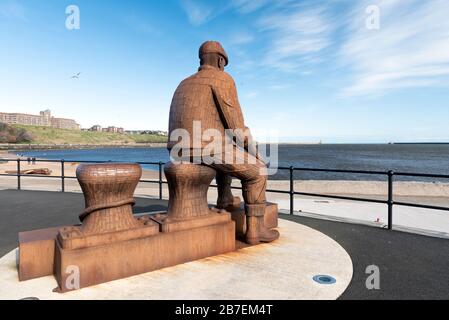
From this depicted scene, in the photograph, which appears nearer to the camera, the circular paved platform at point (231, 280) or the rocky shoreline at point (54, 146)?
the circular paved platform at point (231, 280)

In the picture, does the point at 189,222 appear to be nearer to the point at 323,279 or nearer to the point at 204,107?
the point at 204,107

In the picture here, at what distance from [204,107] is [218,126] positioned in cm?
27

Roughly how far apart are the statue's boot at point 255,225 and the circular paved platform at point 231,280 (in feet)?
0.60

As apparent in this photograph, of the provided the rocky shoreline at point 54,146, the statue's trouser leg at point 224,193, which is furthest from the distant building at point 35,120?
the statue's trouser leg at point 224,193

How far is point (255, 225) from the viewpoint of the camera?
3639 millimetres

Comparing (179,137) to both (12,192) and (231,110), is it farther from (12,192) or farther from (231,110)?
(12,192)

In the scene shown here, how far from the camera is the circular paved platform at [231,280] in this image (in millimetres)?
2391

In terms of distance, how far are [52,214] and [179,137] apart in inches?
138

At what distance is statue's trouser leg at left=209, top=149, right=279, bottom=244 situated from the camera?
337 cm
